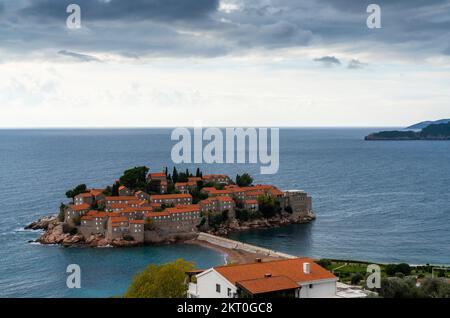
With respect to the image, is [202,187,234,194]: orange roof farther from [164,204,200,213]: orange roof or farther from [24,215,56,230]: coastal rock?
[24,215,56,230]: coastal rock

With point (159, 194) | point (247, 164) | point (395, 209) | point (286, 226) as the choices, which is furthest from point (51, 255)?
point (247, 164)

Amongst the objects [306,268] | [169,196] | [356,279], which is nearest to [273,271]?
[306,268]

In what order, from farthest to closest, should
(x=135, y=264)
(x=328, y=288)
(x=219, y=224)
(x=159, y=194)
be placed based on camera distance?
(x=159, y=194)
(x=219, y=224)
(x=135, y=264)
(x=328, y=288)

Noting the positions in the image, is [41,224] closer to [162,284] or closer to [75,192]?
[75,192]
